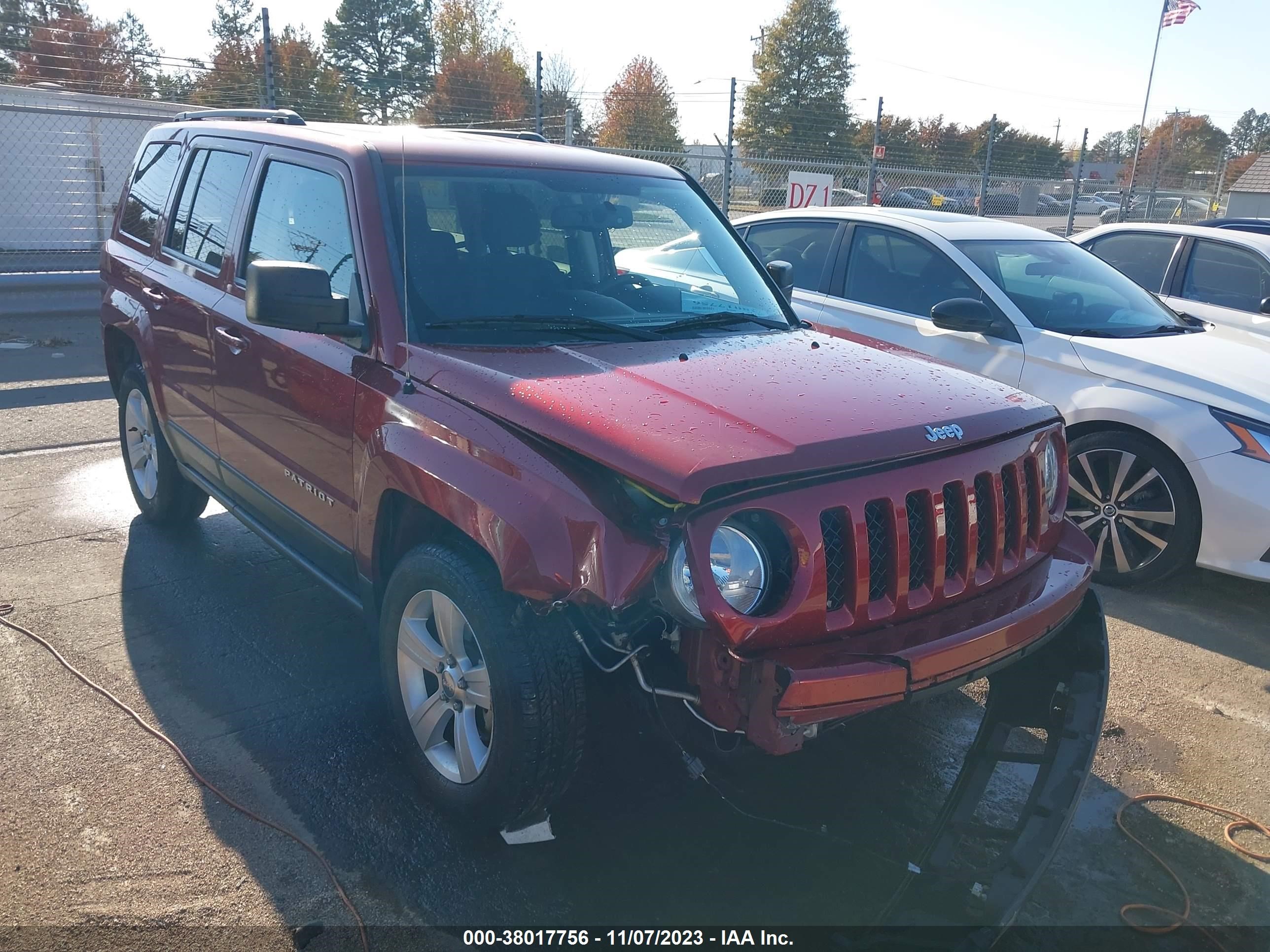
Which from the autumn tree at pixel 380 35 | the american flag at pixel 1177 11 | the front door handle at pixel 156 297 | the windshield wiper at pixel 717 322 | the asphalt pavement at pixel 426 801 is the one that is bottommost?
the asphalt pavement at pixel 426 801

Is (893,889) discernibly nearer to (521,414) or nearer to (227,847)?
(521,414)

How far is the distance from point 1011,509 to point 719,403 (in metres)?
0.96

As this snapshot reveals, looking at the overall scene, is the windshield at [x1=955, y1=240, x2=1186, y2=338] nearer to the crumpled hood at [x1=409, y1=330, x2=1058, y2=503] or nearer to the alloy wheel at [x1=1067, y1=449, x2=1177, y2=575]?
the alloy wheel at [x1=1067, y1=449, x2=1177, y2=575]

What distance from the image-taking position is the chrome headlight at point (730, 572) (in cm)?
237

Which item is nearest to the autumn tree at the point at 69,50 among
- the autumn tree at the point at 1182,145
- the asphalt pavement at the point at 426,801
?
the asphalt pavement at the point at 426,801

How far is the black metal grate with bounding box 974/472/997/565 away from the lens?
280 centimetres

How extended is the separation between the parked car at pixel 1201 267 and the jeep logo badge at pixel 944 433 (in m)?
5.88

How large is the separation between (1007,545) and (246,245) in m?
3.07

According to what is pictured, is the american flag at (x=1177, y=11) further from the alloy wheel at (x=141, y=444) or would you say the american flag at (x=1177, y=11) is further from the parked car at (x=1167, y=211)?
the alloy wheel at (x=141, y=444)

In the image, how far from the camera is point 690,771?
2.72 meters

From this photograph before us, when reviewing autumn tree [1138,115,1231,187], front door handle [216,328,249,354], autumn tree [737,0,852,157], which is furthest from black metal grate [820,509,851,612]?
autumn tree [737,0,852,157]

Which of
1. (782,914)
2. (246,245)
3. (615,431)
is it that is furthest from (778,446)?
(246,245)

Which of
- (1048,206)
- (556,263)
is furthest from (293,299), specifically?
(1048,206)

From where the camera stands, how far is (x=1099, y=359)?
5324 mm
